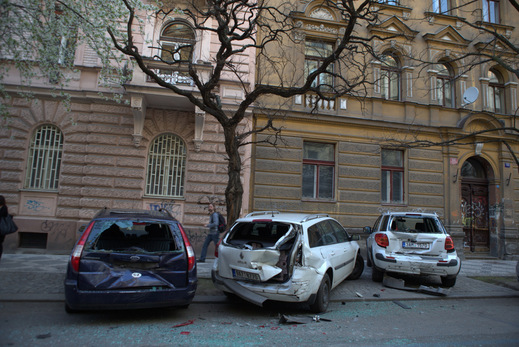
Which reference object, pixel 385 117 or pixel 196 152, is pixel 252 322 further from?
pixel 385 117

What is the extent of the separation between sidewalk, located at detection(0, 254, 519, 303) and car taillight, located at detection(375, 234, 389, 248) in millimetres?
964

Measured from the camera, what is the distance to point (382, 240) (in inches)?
289

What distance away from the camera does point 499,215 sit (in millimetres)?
13000

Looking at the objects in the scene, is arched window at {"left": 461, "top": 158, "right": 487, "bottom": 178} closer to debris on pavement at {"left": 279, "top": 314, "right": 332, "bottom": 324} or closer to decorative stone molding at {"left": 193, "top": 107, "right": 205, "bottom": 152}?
decorative stone molding at {"left": 193, "top": 107, "right": 205, "bottom": 152}

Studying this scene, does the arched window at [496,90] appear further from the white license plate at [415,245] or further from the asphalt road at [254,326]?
the asphalt road at [254,326]

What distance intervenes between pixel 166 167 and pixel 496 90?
47.5 ft

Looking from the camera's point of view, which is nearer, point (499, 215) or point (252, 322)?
point (252, 322)

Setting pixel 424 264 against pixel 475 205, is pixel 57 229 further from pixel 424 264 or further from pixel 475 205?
pixel 475 205

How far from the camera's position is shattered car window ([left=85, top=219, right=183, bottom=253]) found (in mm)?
4895

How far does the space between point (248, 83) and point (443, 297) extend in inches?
326

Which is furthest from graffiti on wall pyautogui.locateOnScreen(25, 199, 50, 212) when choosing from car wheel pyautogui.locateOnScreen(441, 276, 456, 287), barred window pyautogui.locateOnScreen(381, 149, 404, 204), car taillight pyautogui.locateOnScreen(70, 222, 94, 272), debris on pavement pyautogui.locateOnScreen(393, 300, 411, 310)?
barred window pyautogui.locateOnScreen(381, 149, 404, 204)

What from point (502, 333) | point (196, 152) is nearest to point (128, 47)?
point (196, 152)

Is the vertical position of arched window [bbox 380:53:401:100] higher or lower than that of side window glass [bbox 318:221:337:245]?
higher

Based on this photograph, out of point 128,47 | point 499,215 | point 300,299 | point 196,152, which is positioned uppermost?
point 128,47
